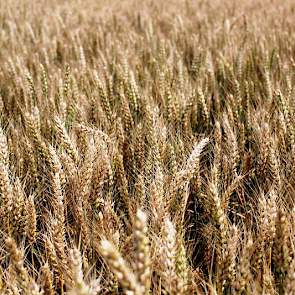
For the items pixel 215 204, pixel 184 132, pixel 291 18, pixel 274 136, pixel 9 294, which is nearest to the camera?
pixel 9 294

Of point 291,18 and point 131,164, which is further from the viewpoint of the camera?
point 291,18

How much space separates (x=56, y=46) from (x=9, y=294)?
2477 millimetres

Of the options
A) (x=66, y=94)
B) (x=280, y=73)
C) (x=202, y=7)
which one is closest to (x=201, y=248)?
(x=66, y=94)

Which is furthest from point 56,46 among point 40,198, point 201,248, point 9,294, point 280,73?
point 9,294

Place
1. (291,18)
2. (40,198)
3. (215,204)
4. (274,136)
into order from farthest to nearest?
(291,18) → (274,136) → (40,198) → (215,204)

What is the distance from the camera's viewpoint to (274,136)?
1594 millimetres

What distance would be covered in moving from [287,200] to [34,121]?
921 millimetres

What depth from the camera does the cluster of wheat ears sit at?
100 centimetres

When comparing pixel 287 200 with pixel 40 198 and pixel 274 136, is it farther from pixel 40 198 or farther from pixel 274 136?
pixel 40 198

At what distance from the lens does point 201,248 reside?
4.29ft

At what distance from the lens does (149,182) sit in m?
1.25

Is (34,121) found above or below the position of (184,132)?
above

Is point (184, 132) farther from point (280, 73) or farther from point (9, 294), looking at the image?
point (9, 294)

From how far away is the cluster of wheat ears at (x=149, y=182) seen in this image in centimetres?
100
